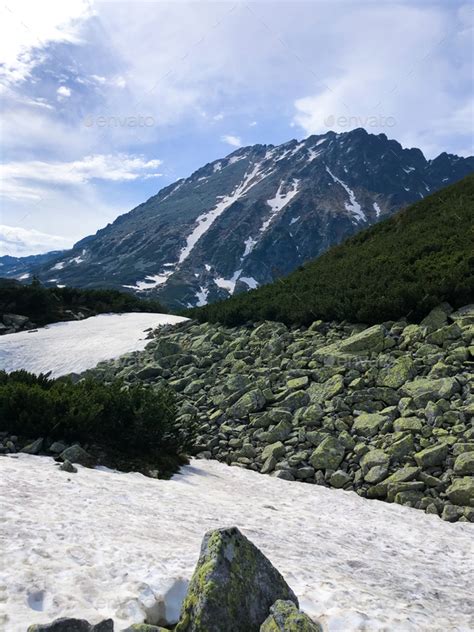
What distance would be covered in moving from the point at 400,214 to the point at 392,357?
18.7 metres

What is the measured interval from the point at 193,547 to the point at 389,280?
515 inches

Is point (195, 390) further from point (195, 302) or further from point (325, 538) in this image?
point (195, 302)

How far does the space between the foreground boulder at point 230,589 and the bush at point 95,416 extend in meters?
6.23

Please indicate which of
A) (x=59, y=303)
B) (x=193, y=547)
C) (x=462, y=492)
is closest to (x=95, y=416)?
Result: (x=193, y=547)

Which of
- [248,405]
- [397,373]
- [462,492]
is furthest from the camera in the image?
[248,405]

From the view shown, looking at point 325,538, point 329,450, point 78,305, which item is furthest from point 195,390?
point 78,305

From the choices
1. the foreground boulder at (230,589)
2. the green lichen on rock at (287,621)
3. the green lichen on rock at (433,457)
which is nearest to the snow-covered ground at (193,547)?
the foreground boulder at (230,589)

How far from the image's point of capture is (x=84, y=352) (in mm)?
20125

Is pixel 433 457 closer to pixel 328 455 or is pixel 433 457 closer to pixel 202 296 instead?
pixel 328 455

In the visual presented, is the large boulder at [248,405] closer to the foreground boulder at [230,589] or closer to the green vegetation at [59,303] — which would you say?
the foreground boulder at [230,589]

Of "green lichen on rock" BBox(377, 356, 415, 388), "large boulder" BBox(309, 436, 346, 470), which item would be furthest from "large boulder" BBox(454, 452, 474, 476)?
"green lichen on rock" BBox(377, 356, 415, 388)

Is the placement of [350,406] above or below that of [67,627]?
above

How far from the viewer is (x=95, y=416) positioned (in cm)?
934

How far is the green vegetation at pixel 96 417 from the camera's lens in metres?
8.98
